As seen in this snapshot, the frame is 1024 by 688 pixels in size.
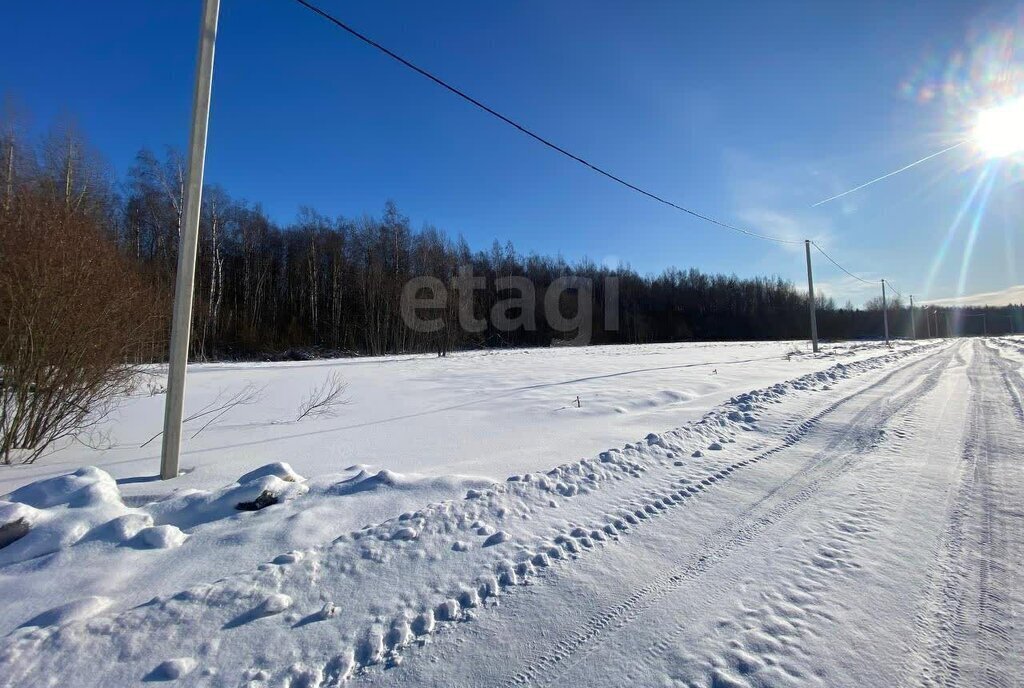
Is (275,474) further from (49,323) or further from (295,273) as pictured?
(295,273)

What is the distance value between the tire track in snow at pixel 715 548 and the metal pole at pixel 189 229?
13.6 feet

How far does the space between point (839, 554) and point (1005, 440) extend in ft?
14.5

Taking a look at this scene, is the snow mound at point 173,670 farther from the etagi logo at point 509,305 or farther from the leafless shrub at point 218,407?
the etagi logo at point 509,305

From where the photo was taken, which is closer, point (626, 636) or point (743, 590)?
point (626, 636)

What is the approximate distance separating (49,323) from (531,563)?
6494mm

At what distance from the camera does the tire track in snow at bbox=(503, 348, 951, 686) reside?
204 centimetres

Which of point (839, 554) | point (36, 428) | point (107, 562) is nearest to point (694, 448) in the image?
point (839, 554)

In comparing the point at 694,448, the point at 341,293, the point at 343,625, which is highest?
the point at 341,293

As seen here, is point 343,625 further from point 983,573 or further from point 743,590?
point 983,573

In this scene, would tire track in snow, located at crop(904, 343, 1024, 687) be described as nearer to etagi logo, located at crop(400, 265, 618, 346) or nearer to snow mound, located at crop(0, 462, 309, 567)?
snow mound, located at crop(0, 462, 309, 567)

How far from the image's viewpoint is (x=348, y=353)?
35.2 metres

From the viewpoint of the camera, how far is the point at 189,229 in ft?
13.7

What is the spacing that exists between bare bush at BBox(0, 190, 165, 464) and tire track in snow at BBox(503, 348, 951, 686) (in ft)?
22.2

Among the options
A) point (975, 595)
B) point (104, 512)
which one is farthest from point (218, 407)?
point (975, 595)
